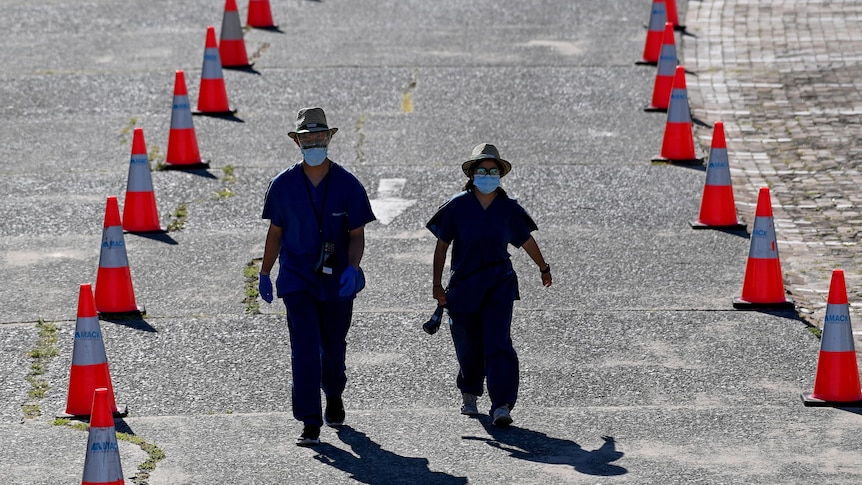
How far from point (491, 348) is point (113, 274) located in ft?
10.00

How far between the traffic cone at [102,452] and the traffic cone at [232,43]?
35.7ft

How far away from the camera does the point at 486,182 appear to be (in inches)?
287

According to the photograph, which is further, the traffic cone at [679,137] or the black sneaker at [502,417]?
the traffic cone at [679,137]

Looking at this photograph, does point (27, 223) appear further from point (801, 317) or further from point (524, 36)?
point (524, 36)

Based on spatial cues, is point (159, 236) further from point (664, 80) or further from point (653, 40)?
point (653, 40)

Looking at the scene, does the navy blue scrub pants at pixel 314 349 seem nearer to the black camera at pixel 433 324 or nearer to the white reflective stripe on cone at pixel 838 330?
the black camera at pixel 433 324

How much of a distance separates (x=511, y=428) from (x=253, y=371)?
5.91 ft

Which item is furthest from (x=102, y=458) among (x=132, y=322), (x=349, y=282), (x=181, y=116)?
(x=181, y=116)

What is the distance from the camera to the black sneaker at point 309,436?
706cm

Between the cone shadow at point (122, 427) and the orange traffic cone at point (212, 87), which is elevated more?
the orange traffic cone at point (212, 87)

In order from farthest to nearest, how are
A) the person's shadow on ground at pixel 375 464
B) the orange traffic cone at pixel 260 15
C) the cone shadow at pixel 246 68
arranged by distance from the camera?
the orange traffic cone at pixel 260 15
the cone shadow at pixel 246 68
the person's shadow on ground at pixel 375 464

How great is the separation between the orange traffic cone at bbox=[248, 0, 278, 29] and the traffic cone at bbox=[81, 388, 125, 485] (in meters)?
12.9

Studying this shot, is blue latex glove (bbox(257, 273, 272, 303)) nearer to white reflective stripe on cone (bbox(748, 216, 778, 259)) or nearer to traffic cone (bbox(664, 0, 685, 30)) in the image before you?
white reflective stripe on cone (bbox(748, 216, 778, 259))

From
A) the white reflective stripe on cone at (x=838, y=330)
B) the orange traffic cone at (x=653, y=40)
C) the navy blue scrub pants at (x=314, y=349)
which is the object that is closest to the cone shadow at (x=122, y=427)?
the navy blue scrub pants at (x=314, y=349)
